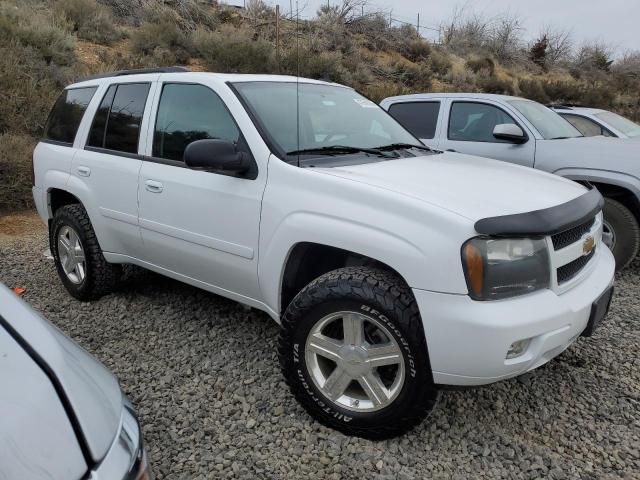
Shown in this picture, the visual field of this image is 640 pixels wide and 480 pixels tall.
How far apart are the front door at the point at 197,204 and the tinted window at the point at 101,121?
652 mm

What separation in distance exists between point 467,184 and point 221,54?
43.3 feet

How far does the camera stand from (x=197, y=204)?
10.3 feet

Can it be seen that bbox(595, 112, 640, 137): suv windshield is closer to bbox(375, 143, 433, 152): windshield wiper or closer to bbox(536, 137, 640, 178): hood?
bbox(536, 137, 640, 178): hood

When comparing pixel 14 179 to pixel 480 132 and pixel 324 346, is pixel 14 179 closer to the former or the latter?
pixel 480 132

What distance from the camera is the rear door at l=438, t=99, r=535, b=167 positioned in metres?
5.78

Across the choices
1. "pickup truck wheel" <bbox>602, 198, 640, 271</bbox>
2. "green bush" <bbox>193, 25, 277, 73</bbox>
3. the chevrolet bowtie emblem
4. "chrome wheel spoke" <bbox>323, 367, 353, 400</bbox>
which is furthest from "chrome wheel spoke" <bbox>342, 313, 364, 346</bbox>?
"green bush" <bbox>193, 25, 277, 73</bbox>

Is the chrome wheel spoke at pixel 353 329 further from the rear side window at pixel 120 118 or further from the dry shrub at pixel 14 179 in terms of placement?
the dry shrub at pixel 14 179

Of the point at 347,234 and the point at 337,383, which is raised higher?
the point at 347,234

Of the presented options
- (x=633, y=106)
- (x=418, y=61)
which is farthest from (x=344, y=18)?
(x=633, y=106)

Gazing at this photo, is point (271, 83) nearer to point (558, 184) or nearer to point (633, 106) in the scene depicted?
point (558, 184)

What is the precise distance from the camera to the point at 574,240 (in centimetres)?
260

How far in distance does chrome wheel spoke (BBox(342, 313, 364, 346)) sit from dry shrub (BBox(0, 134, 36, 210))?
→ 6.71 metres

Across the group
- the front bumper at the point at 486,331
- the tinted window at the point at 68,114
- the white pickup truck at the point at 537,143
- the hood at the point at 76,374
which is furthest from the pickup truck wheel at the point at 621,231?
the hood at the point at 76,374

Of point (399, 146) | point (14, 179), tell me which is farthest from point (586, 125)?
point (14, 179)
